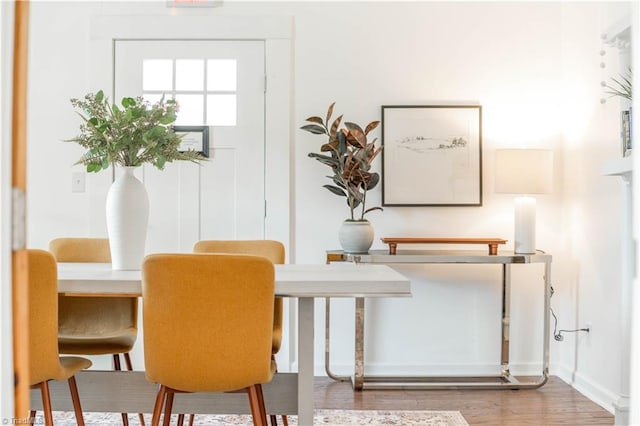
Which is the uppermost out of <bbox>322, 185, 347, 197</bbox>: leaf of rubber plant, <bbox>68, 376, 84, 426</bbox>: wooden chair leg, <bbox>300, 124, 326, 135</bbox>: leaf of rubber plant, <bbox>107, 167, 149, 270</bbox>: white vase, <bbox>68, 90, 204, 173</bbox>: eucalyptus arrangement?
<bbox>300, 124, 326, 135</bbox>: leaf of rubber plant

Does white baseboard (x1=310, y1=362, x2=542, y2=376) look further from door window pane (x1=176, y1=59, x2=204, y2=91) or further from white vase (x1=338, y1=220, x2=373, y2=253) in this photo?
door window pane (x1=176, y1=59, x2=204, y2=91)

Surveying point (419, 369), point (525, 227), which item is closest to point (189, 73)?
point (525, 227)

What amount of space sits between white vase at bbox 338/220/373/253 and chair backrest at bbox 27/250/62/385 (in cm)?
186

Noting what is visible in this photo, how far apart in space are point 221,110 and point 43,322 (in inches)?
87.4

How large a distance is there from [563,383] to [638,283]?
3097 millimetres

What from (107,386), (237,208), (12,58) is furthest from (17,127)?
(237,208)

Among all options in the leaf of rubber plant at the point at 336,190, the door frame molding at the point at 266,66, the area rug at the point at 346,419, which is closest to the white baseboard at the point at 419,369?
the door frame molding at the point at 266,66

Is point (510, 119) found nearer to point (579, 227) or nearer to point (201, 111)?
point (579, 227)

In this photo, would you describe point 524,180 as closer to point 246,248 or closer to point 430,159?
point 430,159

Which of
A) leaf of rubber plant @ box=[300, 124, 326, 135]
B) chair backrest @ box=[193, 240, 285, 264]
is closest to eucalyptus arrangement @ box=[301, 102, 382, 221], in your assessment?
leaf of rubber plant @ box=[300, 124, 326, 135]

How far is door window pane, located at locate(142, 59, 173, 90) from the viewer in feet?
12.6

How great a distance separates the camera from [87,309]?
106 inches

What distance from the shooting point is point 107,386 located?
2262 mm

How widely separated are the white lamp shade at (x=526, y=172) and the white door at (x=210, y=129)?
145cm
